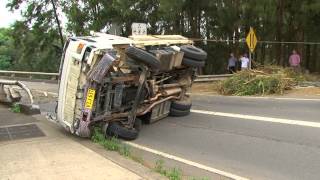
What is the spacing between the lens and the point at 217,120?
13.5 meters

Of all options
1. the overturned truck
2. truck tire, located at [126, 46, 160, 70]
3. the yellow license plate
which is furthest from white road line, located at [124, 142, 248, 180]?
truck tire, located at [126, 46, 160, 70]

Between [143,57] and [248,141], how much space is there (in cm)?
263

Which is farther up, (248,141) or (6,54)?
(6,54)

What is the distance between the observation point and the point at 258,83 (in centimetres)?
2020

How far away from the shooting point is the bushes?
20.1 metres

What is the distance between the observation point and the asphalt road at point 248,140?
899cm

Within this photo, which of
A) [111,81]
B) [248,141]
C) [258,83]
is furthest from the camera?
[258,83]

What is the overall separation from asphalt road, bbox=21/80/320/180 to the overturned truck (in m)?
0.67

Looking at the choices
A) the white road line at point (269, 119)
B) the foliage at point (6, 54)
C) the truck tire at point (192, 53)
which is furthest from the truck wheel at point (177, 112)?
the foliage at point (6, 54)

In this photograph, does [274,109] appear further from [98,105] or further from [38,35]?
[38,35]

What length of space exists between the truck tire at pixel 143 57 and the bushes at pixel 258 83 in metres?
8.84

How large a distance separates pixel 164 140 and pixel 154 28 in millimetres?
24360

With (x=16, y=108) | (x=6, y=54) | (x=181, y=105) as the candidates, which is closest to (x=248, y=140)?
(x=181, y=105)

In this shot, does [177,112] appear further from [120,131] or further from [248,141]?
[248,141]
